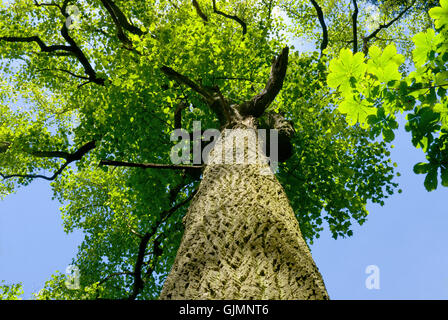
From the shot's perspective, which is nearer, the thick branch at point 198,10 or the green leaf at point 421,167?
the green leaf at point 421,167

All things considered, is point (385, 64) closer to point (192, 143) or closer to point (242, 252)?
point (242, 252)

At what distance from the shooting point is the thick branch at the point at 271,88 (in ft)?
16.5

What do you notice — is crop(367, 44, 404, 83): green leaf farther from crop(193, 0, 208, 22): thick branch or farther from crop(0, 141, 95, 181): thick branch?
crop(193, 0, 208, 22): thick branch

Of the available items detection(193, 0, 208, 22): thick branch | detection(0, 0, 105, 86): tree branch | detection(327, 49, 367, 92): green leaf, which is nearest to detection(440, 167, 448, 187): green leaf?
detection(327, 49, 367, 92): green leaf

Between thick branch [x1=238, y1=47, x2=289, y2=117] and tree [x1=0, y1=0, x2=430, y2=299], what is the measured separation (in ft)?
0.08

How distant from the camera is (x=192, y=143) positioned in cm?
771

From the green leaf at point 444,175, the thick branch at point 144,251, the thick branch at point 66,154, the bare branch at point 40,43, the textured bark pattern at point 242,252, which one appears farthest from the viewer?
the bare branch at point 40,43

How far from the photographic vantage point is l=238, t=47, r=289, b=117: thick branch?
502 centimetres

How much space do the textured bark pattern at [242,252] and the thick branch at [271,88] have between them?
7.79 feet

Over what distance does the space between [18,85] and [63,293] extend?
369 inches

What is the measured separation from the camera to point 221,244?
2.45 metres

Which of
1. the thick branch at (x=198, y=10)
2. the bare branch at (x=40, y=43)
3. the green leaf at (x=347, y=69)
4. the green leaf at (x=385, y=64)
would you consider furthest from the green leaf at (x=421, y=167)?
the bare branch at (x=40, y=43)

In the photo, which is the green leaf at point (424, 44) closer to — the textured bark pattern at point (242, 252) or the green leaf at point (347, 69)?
the green leaf at point (347, 69)
